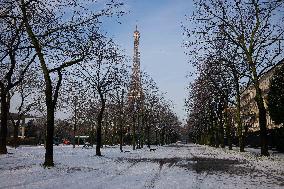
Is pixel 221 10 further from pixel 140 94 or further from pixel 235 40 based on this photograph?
pixel 140 94

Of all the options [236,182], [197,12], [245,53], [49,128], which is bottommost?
[236,182]

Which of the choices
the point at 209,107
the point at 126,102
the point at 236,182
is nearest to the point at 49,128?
the point at 236,182

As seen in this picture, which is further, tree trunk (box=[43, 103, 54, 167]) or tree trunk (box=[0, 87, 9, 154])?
tree trunk (box=[0, 87, 9, 154])

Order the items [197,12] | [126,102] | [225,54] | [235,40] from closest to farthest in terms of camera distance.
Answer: [197,12], [235,40], [225,54], [126,102]

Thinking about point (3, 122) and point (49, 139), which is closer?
point (49, 139)

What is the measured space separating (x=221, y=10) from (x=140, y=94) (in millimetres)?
34225

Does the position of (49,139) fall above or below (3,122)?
below

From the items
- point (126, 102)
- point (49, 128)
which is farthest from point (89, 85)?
point (126, 102)

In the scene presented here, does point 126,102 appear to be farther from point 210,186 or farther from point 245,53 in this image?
point 210,186

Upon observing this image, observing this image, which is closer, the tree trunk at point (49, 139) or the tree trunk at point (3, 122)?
the tree trunk at point (49, 139)

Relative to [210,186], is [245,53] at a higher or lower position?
higher

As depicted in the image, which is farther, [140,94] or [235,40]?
[140,94]

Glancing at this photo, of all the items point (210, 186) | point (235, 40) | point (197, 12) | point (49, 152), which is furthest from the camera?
point (235, 40)

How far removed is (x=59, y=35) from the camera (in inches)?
699
